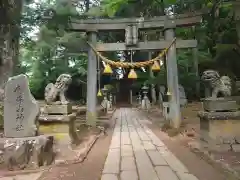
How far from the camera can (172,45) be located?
38.1 ft

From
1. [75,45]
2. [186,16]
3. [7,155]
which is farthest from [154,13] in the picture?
[7,155]

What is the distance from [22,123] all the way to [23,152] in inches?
27.6

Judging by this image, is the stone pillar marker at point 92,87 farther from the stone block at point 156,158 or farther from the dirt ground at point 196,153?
the stone block at point 156,158

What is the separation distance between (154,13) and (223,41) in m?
5.10

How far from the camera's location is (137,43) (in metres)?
11.6

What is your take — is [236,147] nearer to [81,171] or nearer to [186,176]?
[186,176]

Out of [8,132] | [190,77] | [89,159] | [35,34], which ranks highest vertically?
[35,34]

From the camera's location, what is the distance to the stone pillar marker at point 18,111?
601cm

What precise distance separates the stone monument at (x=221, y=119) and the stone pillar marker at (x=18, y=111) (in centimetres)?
421

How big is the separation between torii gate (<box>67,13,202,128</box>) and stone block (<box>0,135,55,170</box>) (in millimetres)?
6161

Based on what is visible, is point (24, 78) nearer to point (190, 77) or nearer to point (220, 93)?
point (220, 93)

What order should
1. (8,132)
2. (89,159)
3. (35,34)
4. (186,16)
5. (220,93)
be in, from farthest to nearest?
(35,34)
(186,16)
(220,93)
(89,159)
(8,132)

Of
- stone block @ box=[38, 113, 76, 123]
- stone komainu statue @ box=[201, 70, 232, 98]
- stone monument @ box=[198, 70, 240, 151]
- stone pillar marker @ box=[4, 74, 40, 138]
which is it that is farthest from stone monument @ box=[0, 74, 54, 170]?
stone komainu statue @ box=[201, 70, 232, 98]

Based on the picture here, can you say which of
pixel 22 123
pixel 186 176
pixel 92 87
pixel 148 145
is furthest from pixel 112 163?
pixel 92 87
